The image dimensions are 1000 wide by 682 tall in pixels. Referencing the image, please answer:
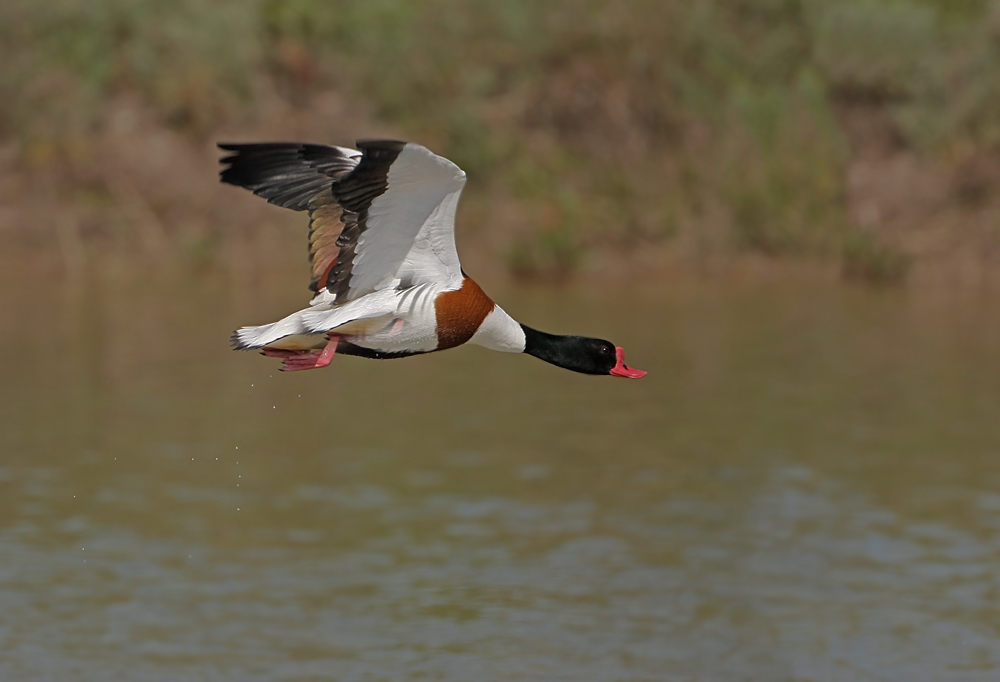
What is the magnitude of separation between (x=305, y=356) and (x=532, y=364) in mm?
7778

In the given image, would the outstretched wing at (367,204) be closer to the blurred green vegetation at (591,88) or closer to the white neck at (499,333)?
the white neck at (499,333)

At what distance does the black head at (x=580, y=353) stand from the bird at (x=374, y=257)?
19cm

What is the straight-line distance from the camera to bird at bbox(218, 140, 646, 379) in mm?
5742

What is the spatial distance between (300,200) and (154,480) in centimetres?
440

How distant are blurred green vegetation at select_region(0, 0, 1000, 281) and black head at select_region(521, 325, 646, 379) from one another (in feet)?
29.7

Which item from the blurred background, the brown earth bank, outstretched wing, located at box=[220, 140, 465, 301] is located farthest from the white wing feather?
the brown earth bank

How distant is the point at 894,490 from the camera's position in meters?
10.7

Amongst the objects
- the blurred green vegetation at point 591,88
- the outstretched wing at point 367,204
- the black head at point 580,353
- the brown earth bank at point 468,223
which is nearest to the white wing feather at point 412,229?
the outstretched wing at point 367,204

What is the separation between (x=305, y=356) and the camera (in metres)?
6.37

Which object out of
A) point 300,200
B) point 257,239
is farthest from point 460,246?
point 300,200

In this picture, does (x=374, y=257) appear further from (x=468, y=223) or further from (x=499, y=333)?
(x=468, y=223)

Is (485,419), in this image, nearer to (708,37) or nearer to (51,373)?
(51,373)

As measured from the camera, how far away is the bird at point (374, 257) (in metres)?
5.74

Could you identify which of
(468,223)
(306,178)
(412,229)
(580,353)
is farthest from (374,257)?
(468,223)
